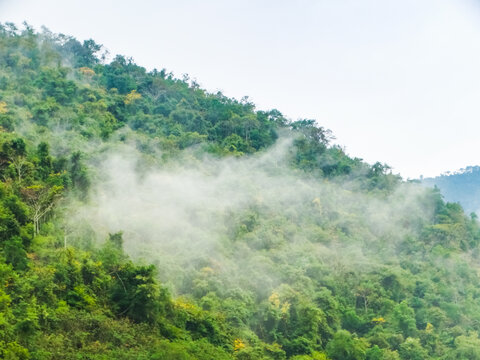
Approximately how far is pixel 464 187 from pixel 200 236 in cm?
5343

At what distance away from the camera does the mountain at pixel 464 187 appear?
6769 centimetres

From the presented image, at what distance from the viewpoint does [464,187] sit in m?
69.8

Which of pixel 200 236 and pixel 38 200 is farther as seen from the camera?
pixel 200 236

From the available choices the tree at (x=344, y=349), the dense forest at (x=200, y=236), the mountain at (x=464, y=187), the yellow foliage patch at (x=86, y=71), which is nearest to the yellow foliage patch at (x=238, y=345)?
the dense forest at (x=200, y=236)

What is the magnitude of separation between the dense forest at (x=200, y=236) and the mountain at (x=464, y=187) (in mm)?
30514

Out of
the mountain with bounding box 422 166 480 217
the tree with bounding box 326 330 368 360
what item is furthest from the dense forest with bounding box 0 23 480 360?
the mountain with bounding box 422 166 480 217

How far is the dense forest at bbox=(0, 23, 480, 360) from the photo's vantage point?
705 inches

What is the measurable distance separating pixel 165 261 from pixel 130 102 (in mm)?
22868

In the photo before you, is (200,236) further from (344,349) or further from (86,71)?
(86,71)

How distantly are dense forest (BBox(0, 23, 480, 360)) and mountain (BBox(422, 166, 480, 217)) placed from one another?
30.5 metres

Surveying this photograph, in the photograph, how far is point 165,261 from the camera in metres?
22.8

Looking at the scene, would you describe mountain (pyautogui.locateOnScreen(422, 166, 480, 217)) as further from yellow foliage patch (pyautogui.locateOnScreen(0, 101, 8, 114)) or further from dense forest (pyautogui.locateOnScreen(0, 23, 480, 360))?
yellow foliage patch (pyautogui.locateOnScreen(0, 101, 8, 114))

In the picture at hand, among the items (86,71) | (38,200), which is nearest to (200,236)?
(38,200)

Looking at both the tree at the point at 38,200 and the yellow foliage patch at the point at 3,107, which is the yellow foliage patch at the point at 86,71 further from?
the tree at the point at 38,200
